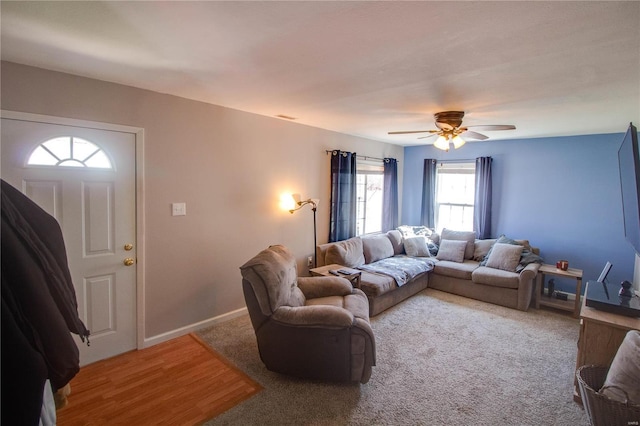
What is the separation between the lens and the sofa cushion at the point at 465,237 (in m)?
5.20

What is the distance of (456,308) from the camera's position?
4207 mm

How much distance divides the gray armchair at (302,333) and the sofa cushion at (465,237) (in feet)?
10.6

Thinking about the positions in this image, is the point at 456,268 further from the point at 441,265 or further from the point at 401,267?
the point at 401,267

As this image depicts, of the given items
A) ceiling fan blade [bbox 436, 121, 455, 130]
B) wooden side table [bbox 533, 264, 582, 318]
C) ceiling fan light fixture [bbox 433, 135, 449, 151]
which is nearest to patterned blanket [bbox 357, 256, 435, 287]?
wooden side table [bbox 533, 264, 582, 318]

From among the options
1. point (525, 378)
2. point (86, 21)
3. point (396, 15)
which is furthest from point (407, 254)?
point (86, 21)

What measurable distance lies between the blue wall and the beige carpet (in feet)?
4.02

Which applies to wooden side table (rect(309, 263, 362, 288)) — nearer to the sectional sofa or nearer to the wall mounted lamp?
the sectional sofa

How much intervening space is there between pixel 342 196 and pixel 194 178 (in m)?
2.32

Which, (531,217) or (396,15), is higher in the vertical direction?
(396,15)

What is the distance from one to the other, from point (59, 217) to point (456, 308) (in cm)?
445

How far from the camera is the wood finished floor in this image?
7.09 ft

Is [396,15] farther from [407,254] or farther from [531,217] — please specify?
[531,217]

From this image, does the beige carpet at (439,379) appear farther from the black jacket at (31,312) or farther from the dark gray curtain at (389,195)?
the dark gray curtain at (389,195)

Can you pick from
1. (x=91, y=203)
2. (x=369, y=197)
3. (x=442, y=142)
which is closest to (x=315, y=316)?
(x=91, y=203)
